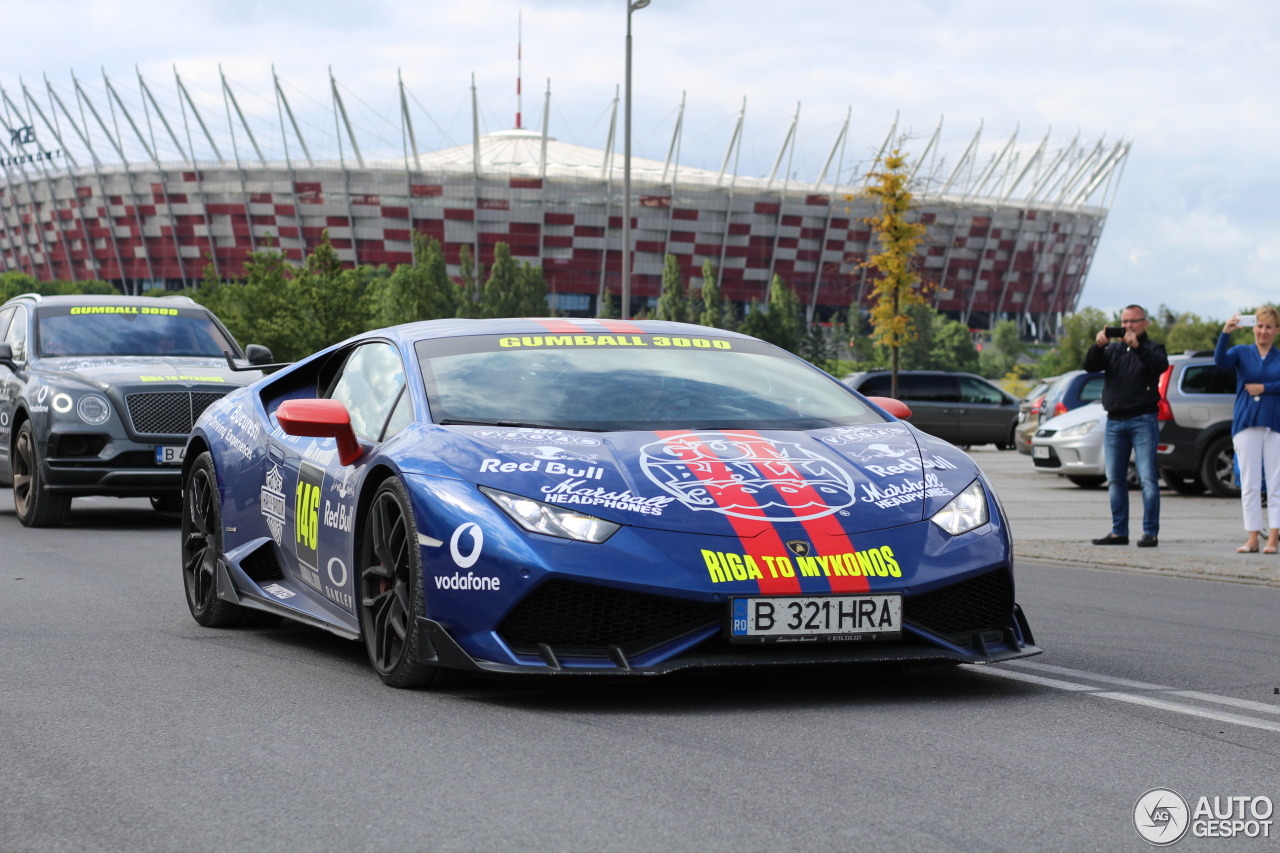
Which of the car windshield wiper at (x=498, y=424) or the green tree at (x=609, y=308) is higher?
the green tree at (x=609, y=308)

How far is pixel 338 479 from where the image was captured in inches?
206

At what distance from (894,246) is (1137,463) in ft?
90.0

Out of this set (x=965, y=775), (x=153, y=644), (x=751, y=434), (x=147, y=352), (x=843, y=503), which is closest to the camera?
(x=965, y=775)

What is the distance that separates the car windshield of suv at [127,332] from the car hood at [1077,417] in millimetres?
10165

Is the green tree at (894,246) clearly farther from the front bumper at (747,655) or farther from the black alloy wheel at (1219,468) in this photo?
the front bumper at (747,655)

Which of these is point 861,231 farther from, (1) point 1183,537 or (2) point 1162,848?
(2) point 1162,848

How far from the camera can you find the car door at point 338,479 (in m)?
5.12

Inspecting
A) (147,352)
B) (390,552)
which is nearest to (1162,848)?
(390,552)

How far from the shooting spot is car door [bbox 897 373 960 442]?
104 ft

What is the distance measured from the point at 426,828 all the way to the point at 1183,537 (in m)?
9.70

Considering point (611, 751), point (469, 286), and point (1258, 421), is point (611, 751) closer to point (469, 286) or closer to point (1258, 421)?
point (1258, 421)

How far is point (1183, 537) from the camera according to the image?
11.6 metres

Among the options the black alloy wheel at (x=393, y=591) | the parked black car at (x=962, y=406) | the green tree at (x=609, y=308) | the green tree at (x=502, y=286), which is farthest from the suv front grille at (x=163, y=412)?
the green tree at (x=502, y=286)

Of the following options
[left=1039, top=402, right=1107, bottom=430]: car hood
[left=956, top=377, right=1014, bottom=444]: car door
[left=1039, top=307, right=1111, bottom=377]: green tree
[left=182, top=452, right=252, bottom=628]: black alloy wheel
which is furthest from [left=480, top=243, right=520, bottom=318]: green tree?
[left=182, top=452, right=252, bottom=628]: black alloy wheel
